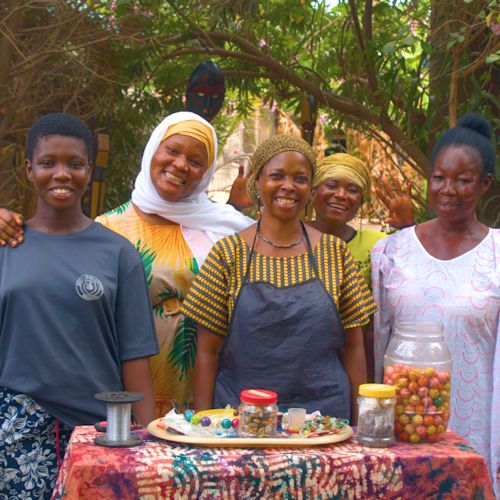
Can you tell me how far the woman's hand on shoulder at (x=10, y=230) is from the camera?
9.58 ft

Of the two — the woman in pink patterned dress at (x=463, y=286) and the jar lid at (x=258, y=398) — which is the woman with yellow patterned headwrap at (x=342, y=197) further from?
the jar lid at (x=258, y=398)

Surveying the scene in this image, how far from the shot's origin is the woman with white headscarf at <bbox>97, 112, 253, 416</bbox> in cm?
346

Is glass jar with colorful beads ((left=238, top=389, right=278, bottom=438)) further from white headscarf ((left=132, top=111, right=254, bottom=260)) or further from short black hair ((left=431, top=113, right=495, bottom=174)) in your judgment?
short black hair ((left=431, top=113, right=495, bottom=174))

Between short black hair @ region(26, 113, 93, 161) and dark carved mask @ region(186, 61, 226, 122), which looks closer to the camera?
short black hair @ region(26, 113, 93, 161)

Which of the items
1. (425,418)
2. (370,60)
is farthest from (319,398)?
(370,60)

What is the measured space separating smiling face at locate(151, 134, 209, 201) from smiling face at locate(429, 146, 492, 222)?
2.98 feet

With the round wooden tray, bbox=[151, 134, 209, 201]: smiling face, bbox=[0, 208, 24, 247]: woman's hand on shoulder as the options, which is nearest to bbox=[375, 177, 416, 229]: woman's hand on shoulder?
bbox=[151, 134, 209, 201]: smiling face

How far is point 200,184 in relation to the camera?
3672mm

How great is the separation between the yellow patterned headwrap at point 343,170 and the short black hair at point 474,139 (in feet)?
1.40

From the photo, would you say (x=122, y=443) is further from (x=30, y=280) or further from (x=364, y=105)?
(x=364, y=105)

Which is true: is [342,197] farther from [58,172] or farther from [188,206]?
[58,172]

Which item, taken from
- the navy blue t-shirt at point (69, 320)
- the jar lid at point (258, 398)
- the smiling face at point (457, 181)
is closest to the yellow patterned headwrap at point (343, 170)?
the smiling face at point (457, 181)

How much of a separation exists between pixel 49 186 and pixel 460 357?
1539mm

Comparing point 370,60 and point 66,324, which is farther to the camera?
point 370,60
